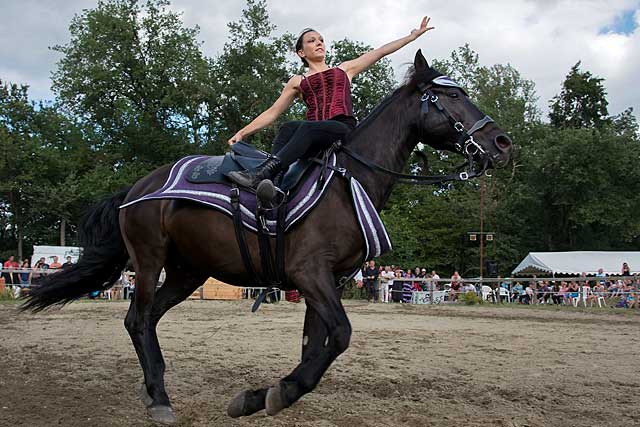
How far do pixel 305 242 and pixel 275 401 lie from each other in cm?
119

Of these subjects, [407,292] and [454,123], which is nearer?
[454,123]

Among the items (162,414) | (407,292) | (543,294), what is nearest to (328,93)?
(162,414)

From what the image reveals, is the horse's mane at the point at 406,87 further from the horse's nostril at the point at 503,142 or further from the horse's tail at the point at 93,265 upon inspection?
the horse's tail at the point at 93,265

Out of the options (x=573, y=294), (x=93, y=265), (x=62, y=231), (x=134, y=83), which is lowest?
(x=573, y=294)

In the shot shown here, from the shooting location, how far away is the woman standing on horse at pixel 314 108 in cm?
512

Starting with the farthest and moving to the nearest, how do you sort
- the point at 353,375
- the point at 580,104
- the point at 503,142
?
1. the point at 580,104
2. the point at 353,375
3. the point at 503,142

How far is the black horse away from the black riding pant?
192mm

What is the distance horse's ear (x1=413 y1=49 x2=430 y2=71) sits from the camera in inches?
211

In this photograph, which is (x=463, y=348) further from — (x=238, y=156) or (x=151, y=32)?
(x=151, y=32)

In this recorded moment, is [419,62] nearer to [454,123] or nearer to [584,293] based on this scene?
[454,123]

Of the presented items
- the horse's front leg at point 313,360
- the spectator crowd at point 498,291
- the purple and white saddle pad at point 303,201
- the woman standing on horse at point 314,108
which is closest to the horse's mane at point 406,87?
the woman standing on horse at point 314,108

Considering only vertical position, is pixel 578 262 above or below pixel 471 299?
above

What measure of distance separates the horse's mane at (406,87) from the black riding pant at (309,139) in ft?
0.76

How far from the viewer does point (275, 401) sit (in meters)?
4.56
